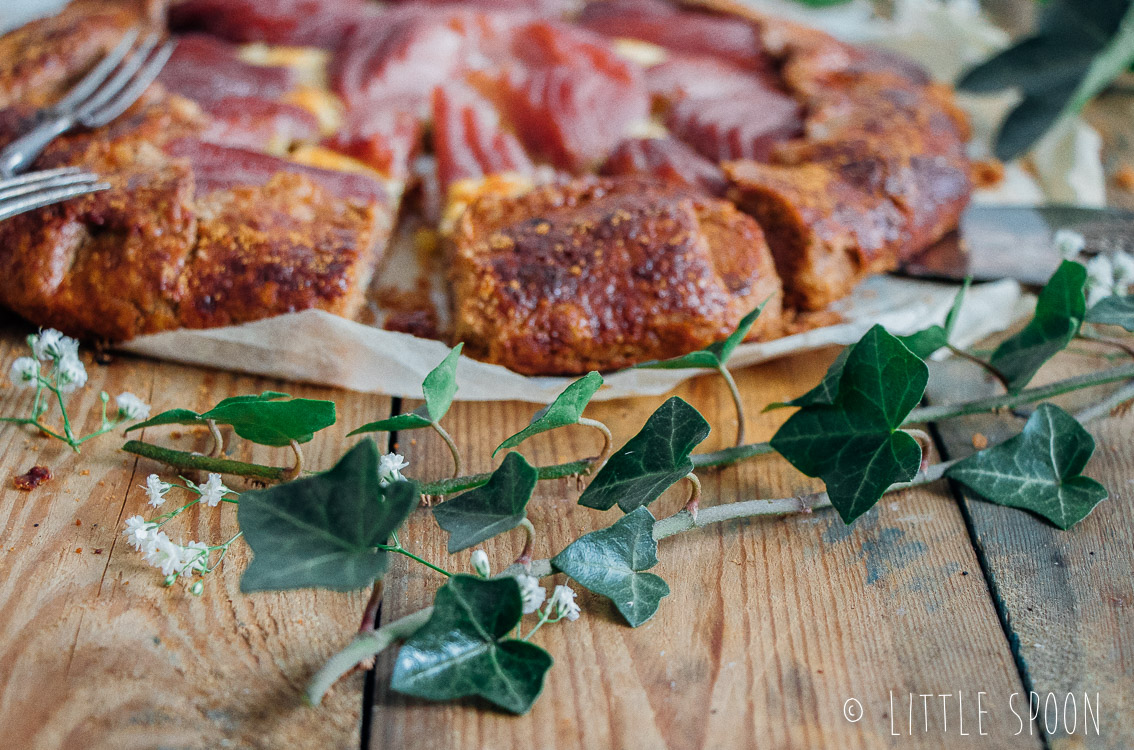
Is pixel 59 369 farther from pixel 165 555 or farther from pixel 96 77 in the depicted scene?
pixel 96 77

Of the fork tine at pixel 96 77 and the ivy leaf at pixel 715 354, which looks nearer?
the ivy leaf at pixel 715 354

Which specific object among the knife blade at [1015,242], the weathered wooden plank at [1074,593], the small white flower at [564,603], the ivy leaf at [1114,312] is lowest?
the knife blade at [1015,242]

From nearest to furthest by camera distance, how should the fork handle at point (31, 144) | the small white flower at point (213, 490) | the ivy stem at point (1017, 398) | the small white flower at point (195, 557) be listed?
the small white flower at point (195, 557) → the small white flower at point (213, 490) → the ivy stem at point (1017, 398) → the fork handle at point (31, 144)

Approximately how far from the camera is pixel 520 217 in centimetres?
205

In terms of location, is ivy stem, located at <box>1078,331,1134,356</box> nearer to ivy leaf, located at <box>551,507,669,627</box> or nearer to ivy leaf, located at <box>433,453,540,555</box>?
ivy leaf, located at <box>551,507,669,627</box>

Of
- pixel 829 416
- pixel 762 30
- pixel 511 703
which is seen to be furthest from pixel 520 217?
pixel 762 30

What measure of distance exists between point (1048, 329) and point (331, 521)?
4.49 feet

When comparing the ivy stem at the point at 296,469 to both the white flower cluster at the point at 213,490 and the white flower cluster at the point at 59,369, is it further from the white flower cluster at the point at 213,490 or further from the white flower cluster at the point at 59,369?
the white flower cluster at the point at 59,369

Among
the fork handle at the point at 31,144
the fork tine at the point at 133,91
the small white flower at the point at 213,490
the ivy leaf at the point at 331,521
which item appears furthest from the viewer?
the fork tine at the point at 133,91

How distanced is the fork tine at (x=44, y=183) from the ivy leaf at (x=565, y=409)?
3.91 feet

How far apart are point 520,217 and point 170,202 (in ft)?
2.43

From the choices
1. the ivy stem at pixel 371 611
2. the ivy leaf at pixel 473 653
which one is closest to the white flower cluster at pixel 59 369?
the ivy stem at pixel 371 611

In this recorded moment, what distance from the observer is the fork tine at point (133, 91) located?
2.20 m

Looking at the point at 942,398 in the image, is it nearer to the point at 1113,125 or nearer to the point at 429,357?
the point at 429,357
